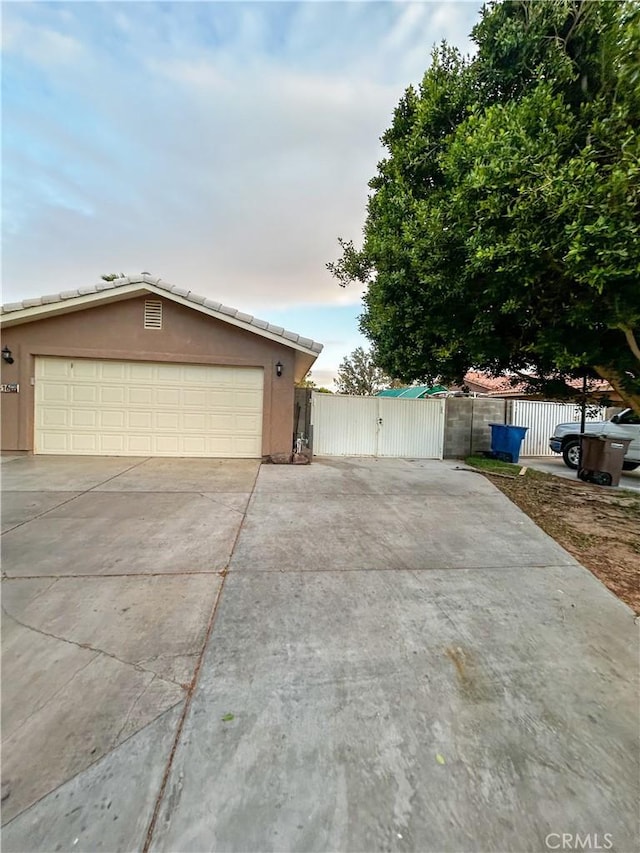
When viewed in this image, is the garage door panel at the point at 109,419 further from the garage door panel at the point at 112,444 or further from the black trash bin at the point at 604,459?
the black trash bin at the point at 604,459

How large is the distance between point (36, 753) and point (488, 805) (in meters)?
1.96

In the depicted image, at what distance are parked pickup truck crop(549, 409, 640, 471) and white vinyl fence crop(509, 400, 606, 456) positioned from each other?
161cm

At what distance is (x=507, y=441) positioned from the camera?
9656 millimetres

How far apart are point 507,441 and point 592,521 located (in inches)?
188

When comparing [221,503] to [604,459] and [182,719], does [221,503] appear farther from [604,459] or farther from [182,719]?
[604,459]

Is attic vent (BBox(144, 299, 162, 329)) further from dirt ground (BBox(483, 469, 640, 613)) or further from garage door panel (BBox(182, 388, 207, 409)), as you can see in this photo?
dirt ground (BBox(483, 469, 640, 613))

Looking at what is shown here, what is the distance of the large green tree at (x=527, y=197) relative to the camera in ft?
12.1

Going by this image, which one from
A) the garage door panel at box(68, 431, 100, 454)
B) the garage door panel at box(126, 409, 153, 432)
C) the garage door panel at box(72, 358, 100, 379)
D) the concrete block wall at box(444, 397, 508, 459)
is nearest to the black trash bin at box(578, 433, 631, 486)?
the concrete block wall at box(444, 397, 508, 459)

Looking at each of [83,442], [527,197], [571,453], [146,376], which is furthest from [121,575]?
[571,453]

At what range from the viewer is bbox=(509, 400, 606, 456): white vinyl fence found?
37.5 ft

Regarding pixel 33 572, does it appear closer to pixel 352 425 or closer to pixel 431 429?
pixel 352 425

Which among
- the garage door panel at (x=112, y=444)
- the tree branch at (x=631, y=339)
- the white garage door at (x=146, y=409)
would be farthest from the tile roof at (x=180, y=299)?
the tree branch at (x=631, y=339)

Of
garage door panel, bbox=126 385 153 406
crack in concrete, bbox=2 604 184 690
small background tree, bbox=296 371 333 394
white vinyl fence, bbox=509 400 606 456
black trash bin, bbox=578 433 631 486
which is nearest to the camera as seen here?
crack in concrete, bbox=2 604 184 690

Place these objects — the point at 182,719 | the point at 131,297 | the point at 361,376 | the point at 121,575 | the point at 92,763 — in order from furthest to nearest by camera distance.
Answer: the point at 361,376 → the point at 131,297 → the point at 121,575 → the point at 182,719 → the point at 92,763
